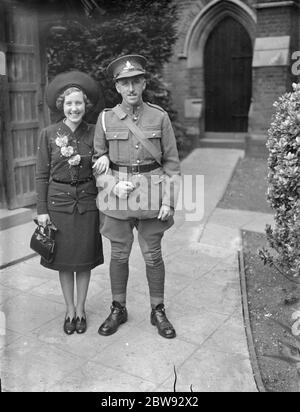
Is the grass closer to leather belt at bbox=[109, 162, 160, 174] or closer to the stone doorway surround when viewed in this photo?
leather belt at bbox=[109, 162, 160, 174]

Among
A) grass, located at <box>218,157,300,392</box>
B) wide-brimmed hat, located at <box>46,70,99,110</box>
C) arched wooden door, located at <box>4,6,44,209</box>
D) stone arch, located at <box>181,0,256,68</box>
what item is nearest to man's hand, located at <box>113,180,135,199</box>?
wide-brimmed hat, located at <box>46,70,99,110</box>

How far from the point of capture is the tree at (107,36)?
262 inches

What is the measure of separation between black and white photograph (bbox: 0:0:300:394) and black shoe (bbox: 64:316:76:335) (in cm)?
1

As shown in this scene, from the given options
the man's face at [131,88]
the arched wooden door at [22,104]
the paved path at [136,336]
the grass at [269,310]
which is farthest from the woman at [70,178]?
the arched wooden door at [22,104]

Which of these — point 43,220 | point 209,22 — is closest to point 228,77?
point 209,22

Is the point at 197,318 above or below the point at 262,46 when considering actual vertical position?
below

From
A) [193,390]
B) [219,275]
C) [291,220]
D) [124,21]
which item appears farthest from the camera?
[124,21]

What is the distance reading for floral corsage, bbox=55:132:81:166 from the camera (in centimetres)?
340

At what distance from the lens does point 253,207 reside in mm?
7438

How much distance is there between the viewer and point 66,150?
3393 mm

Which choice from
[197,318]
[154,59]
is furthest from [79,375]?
[154,59]
